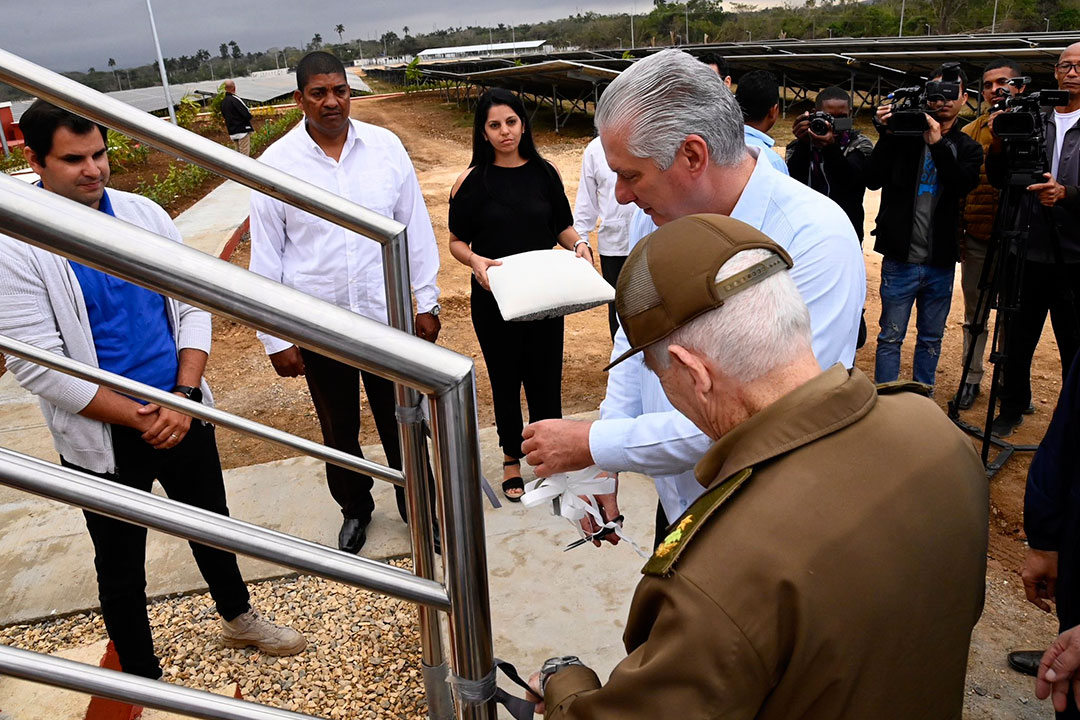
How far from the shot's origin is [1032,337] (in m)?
4.08

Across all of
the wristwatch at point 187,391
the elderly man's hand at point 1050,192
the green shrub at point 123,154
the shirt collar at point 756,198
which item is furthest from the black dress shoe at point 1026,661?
the green shrub at point 123,154

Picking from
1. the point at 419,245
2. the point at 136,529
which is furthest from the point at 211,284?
the point at 419,245

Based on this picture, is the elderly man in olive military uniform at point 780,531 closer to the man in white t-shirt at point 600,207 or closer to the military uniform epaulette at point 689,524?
the military uniform epaulette at point 689,524

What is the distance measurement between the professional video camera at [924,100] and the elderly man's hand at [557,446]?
2.93 metres

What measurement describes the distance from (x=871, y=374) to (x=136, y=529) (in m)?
4.37

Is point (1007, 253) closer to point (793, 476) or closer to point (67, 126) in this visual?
point (793, 476)

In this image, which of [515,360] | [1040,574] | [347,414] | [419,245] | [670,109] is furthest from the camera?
[515,360]

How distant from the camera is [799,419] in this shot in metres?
1.03

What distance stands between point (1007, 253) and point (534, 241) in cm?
211

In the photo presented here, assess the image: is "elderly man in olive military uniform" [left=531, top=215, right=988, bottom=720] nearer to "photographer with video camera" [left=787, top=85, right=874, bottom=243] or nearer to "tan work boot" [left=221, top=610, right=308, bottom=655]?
"tan work boot" [left=221, top=610, right=308, bottom=655]

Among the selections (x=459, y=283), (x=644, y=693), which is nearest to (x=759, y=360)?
(x=644, y=693)

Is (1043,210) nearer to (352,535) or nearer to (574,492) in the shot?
(574,492)

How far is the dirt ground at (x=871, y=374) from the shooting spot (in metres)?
2.61

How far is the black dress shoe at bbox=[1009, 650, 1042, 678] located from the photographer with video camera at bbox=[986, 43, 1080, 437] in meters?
1.40
